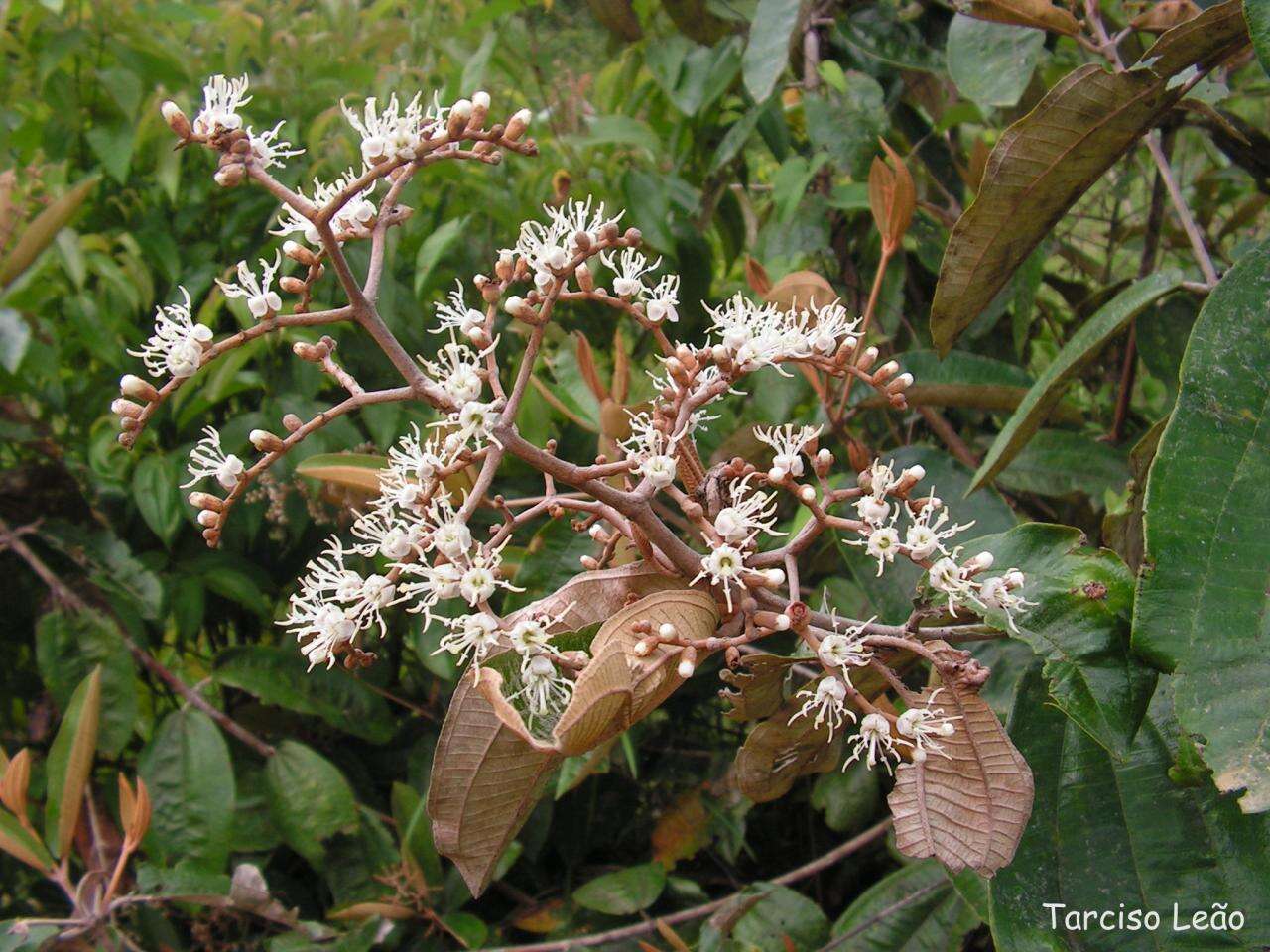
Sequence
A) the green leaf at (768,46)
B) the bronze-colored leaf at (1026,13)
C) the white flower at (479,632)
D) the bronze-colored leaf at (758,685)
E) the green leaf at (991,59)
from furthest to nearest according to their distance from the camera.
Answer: the green leaf at (768,46) < the green leaf at (991,59) < the bronze-colored leaf at (1026,13) < the bronze-colored leaf at (758,685) < the white flower at (479,632)

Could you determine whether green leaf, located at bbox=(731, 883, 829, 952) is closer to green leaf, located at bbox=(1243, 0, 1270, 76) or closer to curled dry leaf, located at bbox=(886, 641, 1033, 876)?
curled dry leaf, located at bbox=(886, 641, 1033, 876)

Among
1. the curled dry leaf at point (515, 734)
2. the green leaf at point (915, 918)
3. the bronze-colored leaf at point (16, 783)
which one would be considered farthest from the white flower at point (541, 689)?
the bronze-colored leaf at point (16, 783)

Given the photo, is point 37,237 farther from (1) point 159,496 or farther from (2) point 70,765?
(2) point 70,765

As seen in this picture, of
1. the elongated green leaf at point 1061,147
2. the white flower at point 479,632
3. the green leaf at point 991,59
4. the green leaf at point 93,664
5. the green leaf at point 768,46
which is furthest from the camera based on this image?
the green leaf at point 93,664

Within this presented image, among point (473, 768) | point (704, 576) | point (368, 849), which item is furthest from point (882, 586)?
point (368, 849)

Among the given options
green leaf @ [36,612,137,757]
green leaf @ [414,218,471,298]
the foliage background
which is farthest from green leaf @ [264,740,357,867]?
green leaf @ [414,218,471,298]

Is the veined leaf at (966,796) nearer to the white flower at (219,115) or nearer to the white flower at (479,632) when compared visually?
the white flower at (479,632)

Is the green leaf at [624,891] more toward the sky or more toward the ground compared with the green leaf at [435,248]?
more toward the ground
